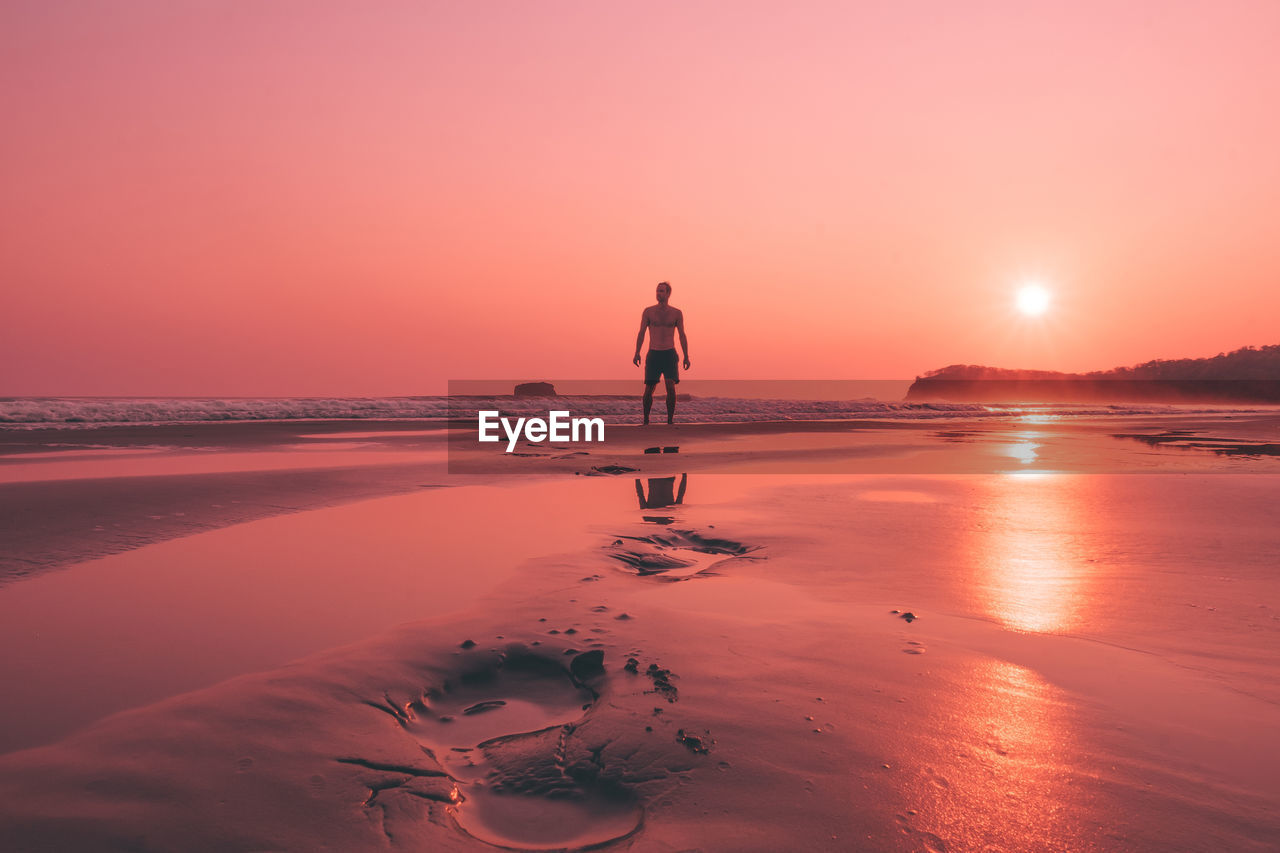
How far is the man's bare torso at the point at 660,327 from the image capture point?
37.3 feet

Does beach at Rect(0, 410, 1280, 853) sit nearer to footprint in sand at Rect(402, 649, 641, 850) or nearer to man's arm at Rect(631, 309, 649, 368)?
footprint in sand at Rect(402, 649, 641, 850)

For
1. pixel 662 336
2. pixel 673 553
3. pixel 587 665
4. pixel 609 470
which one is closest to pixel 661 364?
pixel 662 336

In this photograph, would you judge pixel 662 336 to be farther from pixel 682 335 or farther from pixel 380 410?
pixel 380 410

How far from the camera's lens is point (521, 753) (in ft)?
5.15

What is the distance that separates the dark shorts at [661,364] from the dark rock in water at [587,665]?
9527mm

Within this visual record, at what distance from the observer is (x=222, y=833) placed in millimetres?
1214

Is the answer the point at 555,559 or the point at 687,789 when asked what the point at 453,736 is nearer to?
the point at 687,789

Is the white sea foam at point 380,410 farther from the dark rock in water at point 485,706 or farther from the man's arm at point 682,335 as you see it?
the dark rock in water at point 485,706

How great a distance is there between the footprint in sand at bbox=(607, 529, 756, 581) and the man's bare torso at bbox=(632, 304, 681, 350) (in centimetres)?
762

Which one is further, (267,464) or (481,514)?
(267,464)

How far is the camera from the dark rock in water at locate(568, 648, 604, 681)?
6.48 ft

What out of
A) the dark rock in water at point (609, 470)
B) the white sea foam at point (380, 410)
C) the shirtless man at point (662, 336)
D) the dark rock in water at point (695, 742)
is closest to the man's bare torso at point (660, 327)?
the shirtless man at point (662, 336)

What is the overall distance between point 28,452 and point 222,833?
9.32m

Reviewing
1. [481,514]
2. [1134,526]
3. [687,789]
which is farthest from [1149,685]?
[481,514]
